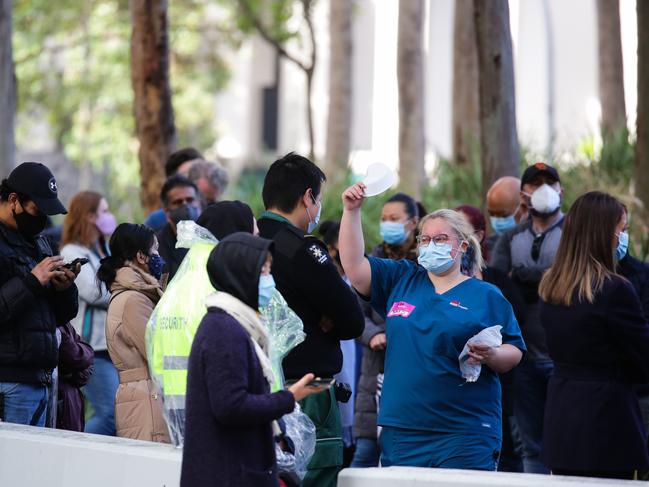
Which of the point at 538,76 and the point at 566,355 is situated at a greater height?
the point at 538,76

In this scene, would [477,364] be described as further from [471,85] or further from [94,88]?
[94,88]

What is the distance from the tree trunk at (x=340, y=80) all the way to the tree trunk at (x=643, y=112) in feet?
36.7

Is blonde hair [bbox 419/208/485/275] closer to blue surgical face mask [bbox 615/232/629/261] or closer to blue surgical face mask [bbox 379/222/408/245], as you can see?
blue surgical face mask [bbox 615/232/629/261]

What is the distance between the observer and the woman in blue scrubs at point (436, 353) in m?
6.05

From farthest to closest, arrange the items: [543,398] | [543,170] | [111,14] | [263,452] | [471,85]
Answer: 1. [111,14]
2. [471,85]
3. [543,170]
4. [543,398]
5. [263,452]

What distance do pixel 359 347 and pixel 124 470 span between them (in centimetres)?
357

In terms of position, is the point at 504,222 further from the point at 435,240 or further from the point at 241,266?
the point at 241,266

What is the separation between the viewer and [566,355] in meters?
6.39

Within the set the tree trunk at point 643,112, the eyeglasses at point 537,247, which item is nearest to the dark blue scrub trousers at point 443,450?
the eyeglasses at point 537,247

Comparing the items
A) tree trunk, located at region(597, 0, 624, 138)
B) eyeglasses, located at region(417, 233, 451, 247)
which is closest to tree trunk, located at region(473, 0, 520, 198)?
eyeglasses, located at region(417, 233, 451, 247)

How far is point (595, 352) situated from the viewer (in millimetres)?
6285

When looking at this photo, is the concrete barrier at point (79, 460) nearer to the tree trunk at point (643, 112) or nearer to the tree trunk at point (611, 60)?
the tree trunk at point (643, 112)

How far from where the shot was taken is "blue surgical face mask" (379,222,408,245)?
8508 mm

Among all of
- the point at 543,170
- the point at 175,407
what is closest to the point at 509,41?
the point at 543,170
